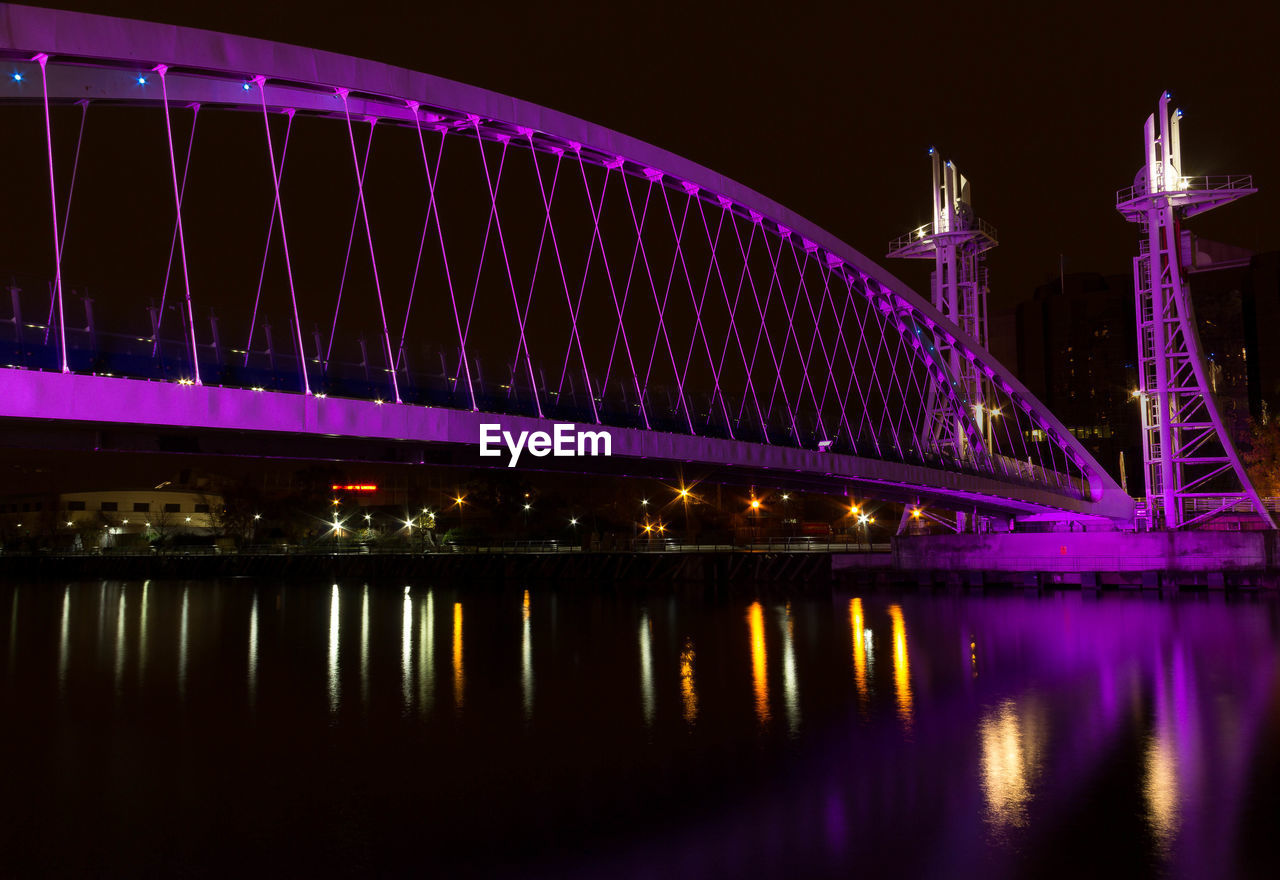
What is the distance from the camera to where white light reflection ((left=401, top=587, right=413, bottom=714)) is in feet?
72.4

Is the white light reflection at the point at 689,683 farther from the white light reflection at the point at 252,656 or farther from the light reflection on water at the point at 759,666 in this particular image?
the white light reflection at the point at 252,656

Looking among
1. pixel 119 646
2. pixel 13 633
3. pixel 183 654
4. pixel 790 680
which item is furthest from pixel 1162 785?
pixel 13 633

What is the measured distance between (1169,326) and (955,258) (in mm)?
11270

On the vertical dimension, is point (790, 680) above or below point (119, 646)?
below

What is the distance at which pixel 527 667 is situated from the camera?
26.1 metres

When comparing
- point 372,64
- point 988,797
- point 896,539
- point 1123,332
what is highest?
point 1123,332

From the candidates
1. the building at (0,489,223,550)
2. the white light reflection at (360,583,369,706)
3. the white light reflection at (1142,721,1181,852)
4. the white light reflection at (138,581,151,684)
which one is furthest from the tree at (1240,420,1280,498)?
the building at (0,489,223,550)

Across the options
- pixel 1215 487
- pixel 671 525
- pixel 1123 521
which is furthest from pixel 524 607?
pixel 1215 487

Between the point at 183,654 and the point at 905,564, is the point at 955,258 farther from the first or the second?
the point at 183,654

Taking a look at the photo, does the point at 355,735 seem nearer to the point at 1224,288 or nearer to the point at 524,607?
the point at 524,607

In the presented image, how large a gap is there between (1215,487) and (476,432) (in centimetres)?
8742

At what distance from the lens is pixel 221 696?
22.9 meters

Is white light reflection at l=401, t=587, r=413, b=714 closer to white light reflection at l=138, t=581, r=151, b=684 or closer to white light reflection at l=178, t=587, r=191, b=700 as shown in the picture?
white light reflection at l=178, t=587, r=191, b=700

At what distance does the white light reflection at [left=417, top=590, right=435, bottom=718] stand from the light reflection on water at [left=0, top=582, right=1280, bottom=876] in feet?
0.48
